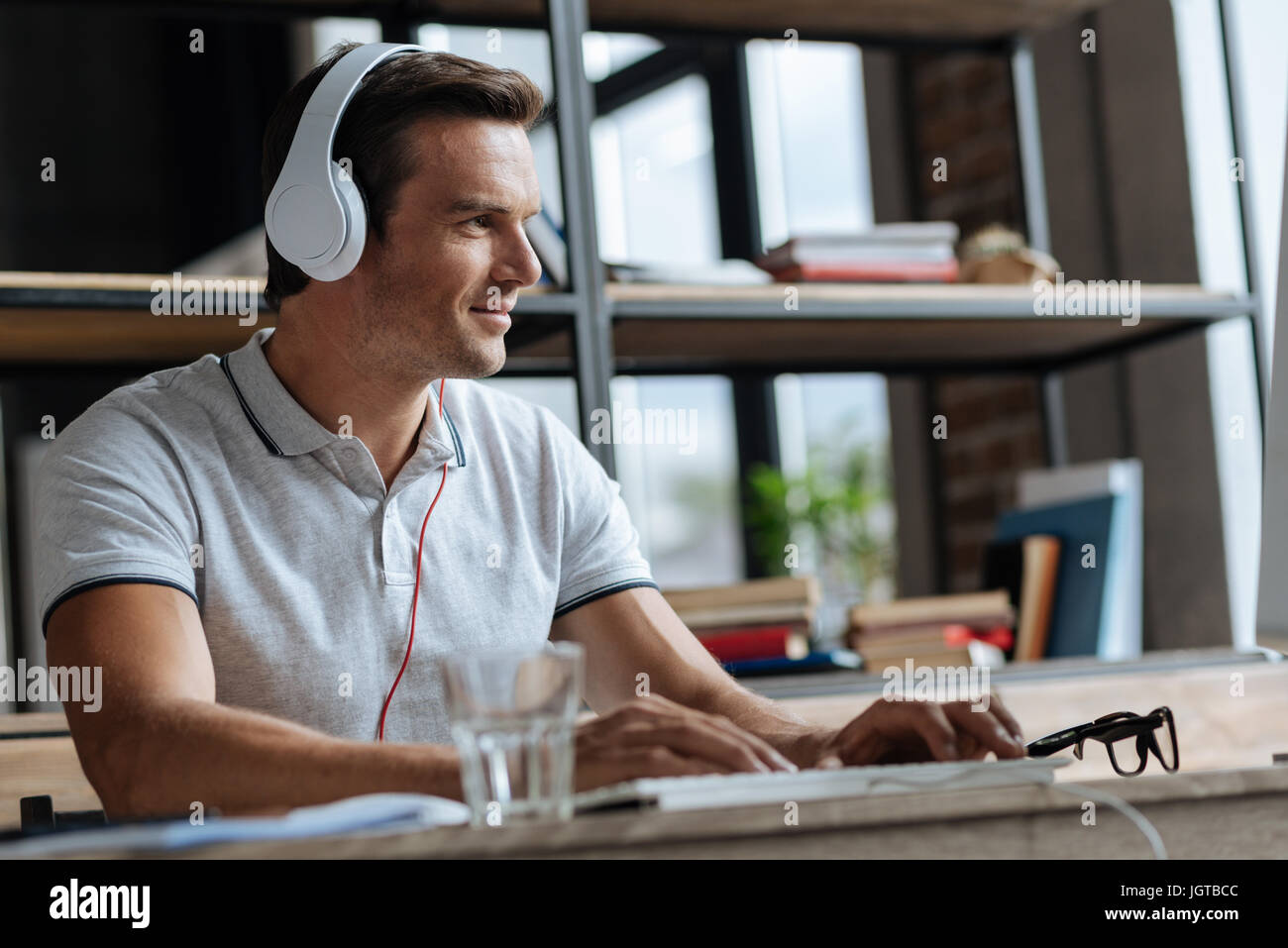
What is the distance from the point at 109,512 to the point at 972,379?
1.94m

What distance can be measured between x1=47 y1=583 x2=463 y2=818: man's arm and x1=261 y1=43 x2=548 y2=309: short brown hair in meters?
0.49

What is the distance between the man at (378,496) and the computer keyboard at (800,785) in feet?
1.01

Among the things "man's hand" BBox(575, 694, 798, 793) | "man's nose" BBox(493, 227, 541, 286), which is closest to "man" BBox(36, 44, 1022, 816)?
"man's nose" BBox(493, 227, 541, 286)

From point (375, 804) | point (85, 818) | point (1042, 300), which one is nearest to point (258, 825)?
point (375, 804)

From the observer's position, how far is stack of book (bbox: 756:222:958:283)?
1902 mm

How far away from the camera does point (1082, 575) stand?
204cm

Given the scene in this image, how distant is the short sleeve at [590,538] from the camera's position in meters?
1.51

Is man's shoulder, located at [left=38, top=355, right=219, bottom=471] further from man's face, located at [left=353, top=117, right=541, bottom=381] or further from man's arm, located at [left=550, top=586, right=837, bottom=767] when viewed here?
man's arm, located at [left=550, top=586, right=837, bottom=767]

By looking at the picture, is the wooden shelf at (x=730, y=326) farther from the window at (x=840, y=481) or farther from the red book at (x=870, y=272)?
the window at (x=840, y=481)

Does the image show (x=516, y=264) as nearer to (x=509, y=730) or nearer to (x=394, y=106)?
(x=394, y=106)

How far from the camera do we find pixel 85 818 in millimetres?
1349

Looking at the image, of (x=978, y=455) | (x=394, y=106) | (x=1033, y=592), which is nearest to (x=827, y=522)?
(x=978, y=455)

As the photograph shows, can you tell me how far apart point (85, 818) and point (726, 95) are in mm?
2681

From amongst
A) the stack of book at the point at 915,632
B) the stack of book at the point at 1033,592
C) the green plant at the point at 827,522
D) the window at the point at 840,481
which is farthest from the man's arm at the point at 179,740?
the green plant at the point at 827,522
